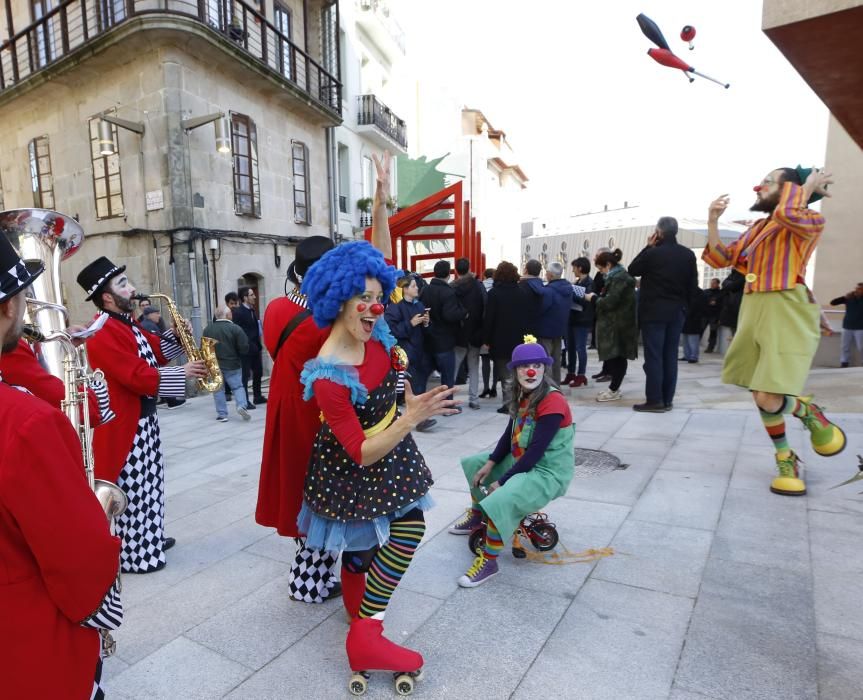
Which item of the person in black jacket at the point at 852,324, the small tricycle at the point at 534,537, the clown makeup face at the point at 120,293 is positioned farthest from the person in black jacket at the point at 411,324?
the person in black jacket at the point at 852,324

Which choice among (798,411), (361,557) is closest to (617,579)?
(361,557)

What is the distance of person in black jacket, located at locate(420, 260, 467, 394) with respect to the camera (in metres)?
6.48

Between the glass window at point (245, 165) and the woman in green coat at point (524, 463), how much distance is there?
10991 mm

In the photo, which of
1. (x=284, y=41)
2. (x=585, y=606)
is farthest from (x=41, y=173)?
(x=585, y=606)

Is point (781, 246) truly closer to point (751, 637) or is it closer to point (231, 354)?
point (751, 637)

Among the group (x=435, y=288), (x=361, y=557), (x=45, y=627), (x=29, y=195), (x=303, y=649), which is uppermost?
(x=29, y=195)

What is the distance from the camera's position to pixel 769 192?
3.77 meters

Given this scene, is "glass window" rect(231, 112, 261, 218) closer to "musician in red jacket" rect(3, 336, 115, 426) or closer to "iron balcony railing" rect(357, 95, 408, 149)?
"iron balcony railing" rect(357, 95, 408, 149)

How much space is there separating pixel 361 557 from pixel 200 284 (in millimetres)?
10606

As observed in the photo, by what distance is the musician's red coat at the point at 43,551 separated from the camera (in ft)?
3.58

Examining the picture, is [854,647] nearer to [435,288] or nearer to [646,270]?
[646,270]

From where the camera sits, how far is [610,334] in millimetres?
7039

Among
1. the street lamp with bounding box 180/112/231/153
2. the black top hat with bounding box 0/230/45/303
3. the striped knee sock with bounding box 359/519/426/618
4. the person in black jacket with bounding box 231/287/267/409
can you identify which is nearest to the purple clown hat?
the striped knee sock with bounding box 359/519/426/618

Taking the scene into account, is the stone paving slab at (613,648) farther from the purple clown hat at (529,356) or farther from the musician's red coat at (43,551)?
the musician's red coat at (43,551)
